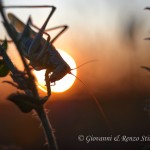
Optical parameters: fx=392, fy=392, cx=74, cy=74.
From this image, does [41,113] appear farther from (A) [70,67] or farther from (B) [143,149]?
(A) [70,67]

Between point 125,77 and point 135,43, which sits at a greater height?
point 135,43

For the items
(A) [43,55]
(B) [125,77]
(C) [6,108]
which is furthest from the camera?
(C) [6,108]

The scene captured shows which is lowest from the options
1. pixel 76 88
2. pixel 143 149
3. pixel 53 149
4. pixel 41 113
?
pixel 76 88

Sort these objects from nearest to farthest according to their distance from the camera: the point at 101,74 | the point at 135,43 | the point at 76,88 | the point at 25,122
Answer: the point at 135,43
the point at 101,74
the point at 76,88
the point at 25,122

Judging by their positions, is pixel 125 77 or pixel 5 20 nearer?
pixel 5 20

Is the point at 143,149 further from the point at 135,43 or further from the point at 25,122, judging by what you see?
the point at 25,122

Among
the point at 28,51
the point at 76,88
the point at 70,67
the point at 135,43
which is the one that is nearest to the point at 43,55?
the point at 28,51

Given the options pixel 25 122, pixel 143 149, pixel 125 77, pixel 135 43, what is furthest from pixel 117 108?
pixel 143 149

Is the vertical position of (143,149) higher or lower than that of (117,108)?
higher

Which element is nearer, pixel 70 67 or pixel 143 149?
pixel 143 149
